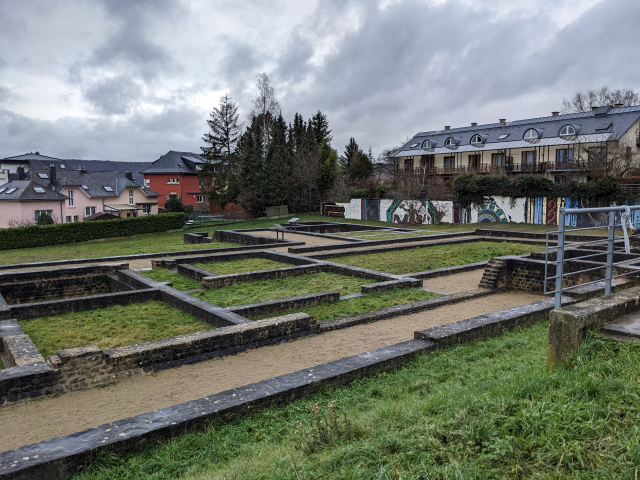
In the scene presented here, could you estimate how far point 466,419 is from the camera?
11.2ft

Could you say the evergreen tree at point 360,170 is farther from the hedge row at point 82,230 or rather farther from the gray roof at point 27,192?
the gray roof at point 27,192

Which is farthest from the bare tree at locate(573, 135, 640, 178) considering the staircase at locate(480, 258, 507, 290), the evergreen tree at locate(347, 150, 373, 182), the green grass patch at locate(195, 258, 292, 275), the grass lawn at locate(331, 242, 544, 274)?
the green grass patch at locate(195, 258, 292, 275)

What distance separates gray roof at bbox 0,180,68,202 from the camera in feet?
129

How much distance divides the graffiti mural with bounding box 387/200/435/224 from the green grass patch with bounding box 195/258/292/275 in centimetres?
1877

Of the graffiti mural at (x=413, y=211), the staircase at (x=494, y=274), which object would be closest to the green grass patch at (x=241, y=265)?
the staircase at (x=494, y=274)

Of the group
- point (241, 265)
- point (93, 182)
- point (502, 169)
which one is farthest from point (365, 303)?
point (93, 182)

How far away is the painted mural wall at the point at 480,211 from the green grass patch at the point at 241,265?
18.8 m

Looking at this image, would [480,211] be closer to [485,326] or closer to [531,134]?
[531,134]

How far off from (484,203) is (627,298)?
27.4 m

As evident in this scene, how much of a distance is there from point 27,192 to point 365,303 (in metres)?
39.4

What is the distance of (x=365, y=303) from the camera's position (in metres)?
10.7

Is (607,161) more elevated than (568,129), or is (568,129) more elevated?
(568,129)

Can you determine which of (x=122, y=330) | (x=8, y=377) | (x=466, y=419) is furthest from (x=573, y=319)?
(x=122, y=330)

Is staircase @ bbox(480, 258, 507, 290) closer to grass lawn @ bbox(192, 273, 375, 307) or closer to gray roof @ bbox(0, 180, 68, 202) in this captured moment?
grass lawn @ bbox(192, 273, 375, 307)
